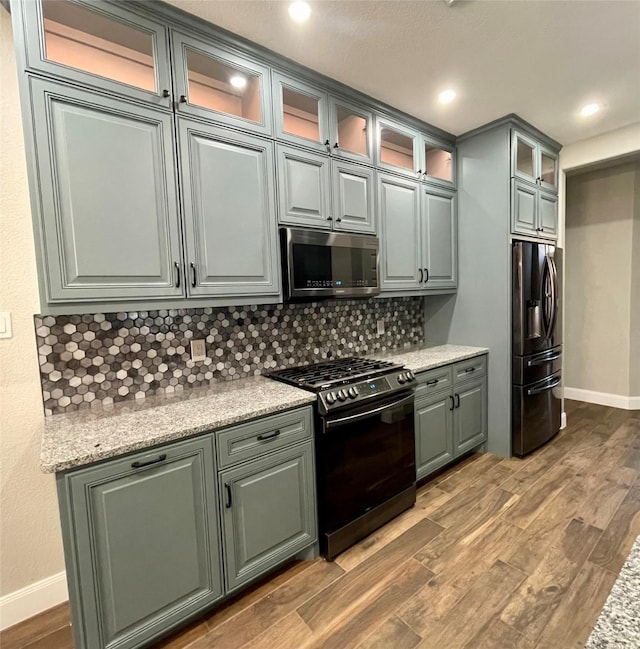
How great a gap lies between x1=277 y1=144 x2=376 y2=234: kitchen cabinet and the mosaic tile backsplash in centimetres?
64

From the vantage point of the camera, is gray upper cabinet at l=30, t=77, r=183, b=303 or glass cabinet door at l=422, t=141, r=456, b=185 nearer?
gray upper cabinet at l=30, t=77, r=183, b=303

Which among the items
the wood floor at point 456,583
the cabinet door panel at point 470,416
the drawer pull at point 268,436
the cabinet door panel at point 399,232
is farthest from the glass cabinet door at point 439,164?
the wood floor at point 456,583

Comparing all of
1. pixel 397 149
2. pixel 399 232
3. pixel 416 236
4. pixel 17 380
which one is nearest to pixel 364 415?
pixel 399 232

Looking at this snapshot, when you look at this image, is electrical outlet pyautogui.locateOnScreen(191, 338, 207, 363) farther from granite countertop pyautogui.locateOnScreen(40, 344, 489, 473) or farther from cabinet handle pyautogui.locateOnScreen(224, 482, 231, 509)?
cabinet handle pyautogui.locateOnScreen(224, 482, 231, 509)

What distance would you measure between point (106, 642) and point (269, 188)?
2.12 m

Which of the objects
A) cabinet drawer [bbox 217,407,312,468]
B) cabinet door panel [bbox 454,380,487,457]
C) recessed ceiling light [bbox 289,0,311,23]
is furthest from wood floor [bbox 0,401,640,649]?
recessed ceiling light [bbox 289,0,311,23]

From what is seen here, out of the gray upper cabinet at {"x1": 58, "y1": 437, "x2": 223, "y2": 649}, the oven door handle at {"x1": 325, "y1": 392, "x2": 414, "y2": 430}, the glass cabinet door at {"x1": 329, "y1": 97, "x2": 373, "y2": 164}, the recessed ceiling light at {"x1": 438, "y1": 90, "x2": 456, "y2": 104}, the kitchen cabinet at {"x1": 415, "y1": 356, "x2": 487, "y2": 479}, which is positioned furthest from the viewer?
the kitchen cabinet at {"x1": 415, "y1": 356, "x2": 487, "y2": 479}

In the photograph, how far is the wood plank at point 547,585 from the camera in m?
1.57

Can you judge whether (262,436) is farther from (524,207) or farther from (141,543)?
(524,207)

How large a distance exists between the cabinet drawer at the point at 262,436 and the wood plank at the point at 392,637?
0.87m

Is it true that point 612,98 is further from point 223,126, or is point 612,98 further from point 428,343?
point 223,126

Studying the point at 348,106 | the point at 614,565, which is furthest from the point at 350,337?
the point at 614,565

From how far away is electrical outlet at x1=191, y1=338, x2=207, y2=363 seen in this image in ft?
6.92

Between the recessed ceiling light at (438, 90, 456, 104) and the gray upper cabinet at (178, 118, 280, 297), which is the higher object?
the recessed ceiling light at (438, 90, 456, 104)
